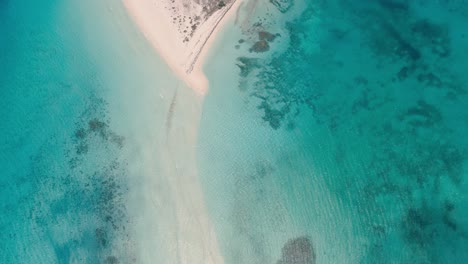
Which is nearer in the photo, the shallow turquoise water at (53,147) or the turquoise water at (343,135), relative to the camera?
the turquoise water at (343,135)

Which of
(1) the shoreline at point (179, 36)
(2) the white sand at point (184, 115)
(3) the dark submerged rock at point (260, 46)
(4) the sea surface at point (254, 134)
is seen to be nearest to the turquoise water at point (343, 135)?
(4) the sea surface at point (254, 134)

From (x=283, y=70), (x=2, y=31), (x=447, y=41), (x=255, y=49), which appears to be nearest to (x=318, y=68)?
(x=283, y=70)

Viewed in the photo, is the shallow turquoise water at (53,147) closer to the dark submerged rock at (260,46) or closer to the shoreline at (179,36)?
the shoreline at (179,36)

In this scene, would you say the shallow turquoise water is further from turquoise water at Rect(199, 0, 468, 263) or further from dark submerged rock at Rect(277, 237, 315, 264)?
dark submerged rock at Rect(277, 237, 315, 264)

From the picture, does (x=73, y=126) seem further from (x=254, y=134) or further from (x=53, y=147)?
(x=254, y=134)

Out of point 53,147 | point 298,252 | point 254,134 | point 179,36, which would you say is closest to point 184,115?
point 254,134

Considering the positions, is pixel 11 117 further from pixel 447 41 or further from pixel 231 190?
pixel 447 41

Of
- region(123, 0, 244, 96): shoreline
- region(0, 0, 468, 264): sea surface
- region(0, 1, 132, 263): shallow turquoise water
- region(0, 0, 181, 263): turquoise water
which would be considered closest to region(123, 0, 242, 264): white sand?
region(123, 0, 244, 96): shoreline
